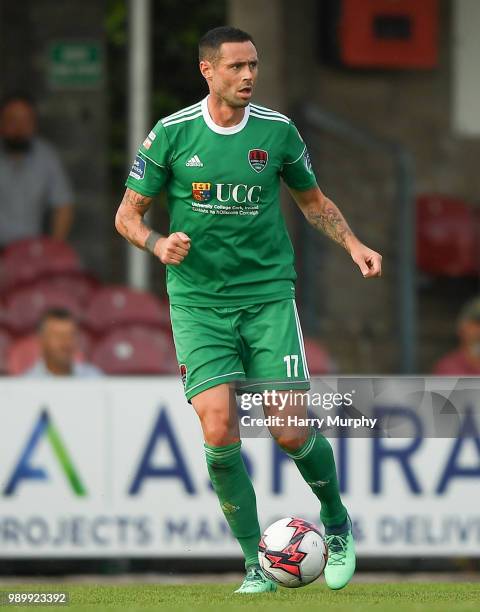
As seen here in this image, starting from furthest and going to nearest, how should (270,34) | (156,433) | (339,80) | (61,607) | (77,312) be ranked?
1. (339,80)
2. (270,34)
3. (77,312)
4. (156,433)
5. (61,607)

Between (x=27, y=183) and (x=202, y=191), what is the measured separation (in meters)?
5.57

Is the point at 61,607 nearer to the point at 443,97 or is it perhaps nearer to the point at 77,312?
the point at 77,312

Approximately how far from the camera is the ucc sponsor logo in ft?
20.4

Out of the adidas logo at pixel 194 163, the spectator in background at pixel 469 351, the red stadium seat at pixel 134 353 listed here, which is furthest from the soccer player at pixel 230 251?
the spectator in background at pixel 469 351

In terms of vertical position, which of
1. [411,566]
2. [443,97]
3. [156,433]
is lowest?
[411,566]

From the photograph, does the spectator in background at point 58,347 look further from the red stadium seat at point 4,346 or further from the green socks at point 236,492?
the green socks at point 236,492

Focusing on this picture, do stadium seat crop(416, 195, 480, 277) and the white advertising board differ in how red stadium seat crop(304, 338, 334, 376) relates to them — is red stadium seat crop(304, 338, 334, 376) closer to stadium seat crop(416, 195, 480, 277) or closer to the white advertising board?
the white advertising board

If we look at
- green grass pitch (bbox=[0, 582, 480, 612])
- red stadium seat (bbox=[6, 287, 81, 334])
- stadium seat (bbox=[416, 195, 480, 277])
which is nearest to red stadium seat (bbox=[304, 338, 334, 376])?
red stadium seat (bbox=[6, 287, 81, 334])

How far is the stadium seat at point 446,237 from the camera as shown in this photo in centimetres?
1231

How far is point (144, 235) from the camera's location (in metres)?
6.18

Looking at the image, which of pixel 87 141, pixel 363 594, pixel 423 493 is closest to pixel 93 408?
pixel 423 493

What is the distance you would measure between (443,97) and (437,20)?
0.58 metres

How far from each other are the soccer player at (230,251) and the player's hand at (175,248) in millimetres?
228

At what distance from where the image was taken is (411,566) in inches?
361
